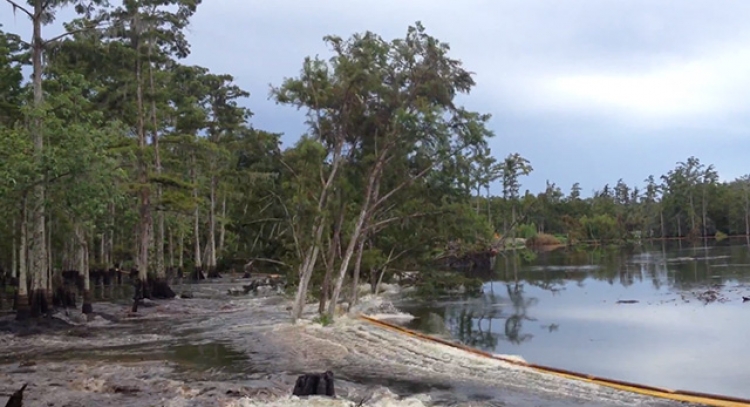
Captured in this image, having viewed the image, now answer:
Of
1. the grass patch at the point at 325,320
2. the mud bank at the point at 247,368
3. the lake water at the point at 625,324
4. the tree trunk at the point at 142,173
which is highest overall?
the tree trunk at the point at 142,173

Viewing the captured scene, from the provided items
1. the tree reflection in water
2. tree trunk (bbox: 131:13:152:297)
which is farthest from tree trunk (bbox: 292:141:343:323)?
tree trunk (bbox: 131:13:152:297)

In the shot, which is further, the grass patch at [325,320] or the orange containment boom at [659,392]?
the grass patch at [325,320]

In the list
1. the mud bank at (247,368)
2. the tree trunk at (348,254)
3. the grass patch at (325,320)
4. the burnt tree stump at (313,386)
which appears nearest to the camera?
the burnt tree stump at (313,386)

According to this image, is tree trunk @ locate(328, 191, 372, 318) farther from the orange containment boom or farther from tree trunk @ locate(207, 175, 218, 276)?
tree trunk @ locate(207, 175, 218, 276)

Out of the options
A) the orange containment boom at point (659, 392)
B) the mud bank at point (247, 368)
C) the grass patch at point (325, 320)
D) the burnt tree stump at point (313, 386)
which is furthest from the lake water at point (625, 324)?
the burnt tree stump at point (313, 386)

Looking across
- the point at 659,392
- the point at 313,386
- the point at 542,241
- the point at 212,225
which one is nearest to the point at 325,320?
the point at 313,386

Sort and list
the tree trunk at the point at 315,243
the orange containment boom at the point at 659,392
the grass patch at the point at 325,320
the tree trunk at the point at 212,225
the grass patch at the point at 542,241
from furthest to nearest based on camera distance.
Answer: the grass patch at the point at 542,241 → the tree trunk at the point at 212,225 → the tree trunk at the point at 315,243 → the grass patch at the point at 325,320 → the orange containment boom at the point at 659,392

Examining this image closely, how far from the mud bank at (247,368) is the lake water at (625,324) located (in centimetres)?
287

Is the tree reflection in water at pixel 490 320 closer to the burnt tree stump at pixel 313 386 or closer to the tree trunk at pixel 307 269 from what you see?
the tree trunk at pixel 307 269

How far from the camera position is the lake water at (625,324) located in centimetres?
1496

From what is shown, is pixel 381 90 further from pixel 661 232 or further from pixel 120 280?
pixel 661 232

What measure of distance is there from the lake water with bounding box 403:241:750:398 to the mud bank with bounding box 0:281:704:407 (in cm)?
287

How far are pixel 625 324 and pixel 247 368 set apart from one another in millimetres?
12390

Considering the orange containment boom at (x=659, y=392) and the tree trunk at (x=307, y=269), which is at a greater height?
the tree trunk at (x=307, y=269)
